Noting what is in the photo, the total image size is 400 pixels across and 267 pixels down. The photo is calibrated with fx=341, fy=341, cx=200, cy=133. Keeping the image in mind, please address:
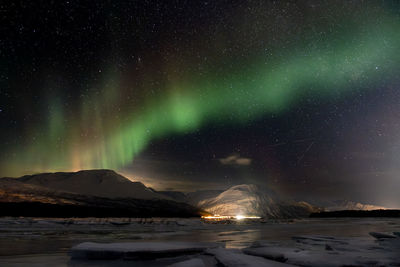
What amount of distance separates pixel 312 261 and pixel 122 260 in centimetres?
568

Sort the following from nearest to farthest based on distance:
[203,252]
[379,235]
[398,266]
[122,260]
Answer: [398,266] → [122,260] → [203,252] → [379,235]

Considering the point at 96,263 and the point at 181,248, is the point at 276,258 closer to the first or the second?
the point at 181,248

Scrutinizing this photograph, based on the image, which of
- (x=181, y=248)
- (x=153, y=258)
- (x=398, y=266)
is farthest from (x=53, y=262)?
(x=398, y=266)

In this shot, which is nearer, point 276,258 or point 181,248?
point 276,258

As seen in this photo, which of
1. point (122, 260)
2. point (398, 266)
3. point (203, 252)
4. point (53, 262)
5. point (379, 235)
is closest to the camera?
point (398, 266)

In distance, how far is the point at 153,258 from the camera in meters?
11.1

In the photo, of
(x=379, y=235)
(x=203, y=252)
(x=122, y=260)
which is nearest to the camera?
(x=122, y=260)

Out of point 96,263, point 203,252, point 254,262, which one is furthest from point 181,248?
point 254,262

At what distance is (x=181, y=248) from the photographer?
12.0 meters

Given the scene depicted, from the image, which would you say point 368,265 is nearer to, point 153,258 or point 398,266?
point 398,266

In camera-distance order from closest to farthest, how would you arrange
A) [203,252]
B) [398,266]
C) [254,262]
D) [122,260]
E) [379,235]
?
1. [398,266]
2. [254,262]
3. [122,260]
4. [203,252]
5. [379,235]

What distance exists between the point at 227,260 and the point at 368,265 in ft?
11.1

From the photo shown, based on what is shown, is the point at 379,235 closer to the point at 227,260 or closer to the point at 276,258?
the point at 276,258

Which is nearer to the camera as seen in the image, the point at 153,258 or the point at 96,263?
the point at 96,263
